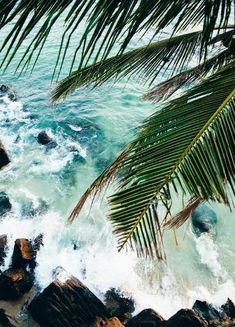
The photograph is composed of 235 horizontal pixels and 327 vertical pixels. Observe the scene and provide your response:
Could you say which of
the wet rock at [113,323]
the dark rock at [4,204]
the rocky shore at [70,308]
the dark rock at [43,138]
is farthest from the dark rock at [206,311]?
the dark rock at [43,138]

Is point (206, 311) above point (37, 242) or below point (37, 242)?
above

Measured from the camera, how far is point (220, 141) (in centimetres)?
242

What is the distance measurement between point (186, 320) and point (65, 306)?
7.62 feet

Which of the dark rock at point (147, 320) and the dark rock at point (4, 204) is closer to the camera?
the dark rock at point (147, 320)

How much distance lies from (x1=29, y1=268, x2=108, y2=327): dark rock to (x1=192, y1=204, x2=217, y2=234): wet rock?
3401mm

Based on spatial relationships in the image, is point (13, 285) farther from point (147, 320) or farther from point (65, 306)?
point (147, 320)

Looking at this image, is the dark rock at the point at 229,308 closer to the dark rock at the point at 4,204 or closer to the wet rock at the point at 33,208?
the wet rock at the point at 33,208

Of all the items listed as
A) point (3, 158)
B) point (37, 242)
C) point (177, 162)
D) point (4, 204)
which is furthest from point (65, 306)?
point (177, 162)

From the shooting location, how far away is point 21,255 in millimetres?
8438

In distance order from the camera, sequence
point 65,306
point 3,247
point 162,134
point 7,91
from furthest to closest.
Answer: point 7,91, point 3,247, point 65,306, point 162,134

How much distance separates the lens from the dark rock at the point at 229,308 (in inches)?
314

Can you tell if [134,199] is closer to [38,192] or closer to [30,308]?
[30,308]

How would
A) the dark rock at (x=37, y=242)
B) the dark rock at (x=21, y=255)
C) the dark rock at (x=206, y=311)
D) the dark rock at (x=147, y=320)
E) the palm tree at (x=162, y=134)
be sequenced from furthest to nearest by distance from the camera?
the dark rock at (x=37, y=242)
the dark rock at (x=21, y=255)
the dark rock at (x=206, y=311)
the dark rock at (x=147, y=320)
the palm tree at (x=162, y=134)

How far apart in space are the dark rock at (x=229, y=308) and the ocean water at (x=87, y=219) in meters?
0.16
